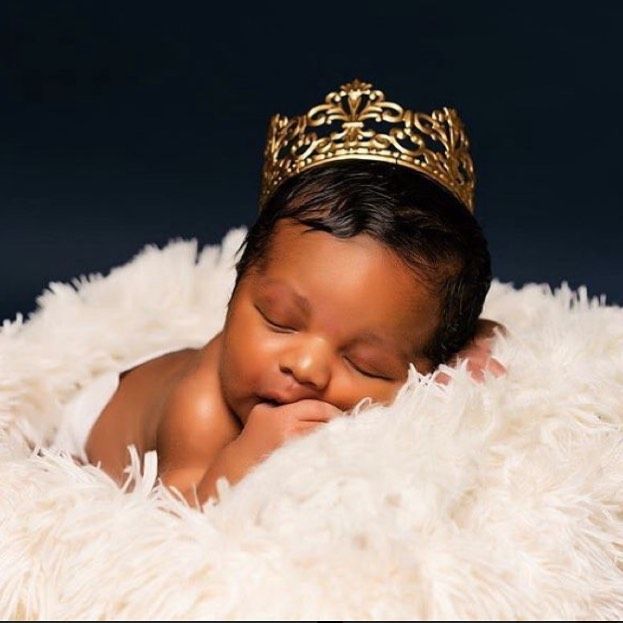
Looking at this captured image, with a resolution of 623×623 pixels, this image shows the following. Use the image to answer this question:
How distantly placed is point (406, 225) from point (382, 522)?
19.9 inches

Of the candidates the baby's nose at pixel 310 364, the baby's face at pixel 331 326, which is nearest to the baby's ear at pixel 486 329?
the baby's face at pixel 331 326

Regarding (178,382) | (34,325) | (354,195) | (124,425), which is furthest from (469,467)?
(34,325)

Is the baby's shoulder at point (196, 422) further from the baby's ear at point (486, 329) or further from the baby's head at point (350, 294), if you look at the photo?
the baby's ear at point (486, 329)

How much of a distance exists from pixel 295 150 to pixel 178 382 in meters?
0.37

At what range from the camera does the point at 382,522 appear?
1029 millimetres

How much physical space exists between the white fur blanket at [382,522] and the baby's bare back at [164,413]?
244 mm

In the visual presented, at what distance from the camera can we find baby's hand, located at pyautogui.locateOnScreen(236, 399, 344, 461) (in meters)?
1.34

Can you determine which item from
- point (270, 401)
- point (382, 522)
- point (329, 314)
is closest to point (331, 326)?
point (329, 314)

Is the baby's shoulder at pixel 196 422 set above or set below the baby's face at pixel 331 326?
below

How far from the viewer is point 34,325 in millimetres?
1875

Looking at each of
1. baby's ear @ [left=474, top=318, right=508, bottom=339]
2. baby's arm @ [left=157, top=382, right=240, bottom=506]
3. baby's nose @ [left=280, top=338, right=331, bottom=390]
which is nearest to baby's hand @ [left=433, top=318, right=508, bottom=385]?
baby's ear @ [left=474, top=318, right=508, bottom=339]

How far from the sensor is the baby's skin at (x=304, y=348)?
54.4 inches

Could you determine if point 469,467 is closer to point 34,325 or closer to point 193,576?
point 193,576

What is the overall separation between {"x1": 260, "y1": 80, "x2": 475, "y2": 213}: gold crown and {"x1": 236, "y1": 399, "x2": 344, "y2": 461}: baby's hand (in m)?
0.38
